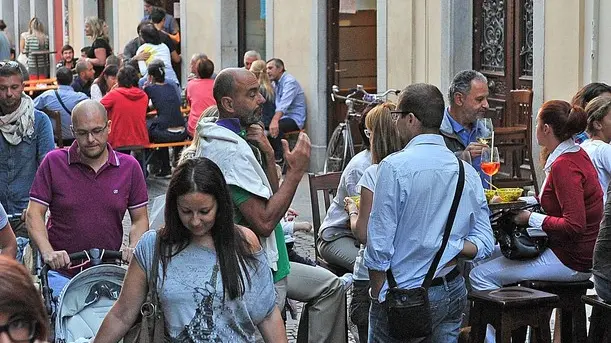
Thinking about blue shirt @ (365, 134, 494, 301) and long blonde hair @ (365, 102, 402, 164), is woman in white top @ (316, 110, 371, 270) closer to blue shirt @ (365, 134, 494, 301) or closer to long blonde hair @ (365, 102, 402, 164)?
long blonde hair @ (365, 102, 402, 164)

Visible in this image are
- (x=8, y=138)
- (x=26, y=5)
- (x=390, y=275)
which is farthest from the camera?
(x=26, y=5)

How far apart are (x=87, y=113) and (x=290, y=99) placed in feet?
34.6

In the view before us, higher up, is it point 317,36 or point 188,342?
point 317,36

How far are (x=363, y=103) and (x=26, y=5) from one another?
19.8 metres

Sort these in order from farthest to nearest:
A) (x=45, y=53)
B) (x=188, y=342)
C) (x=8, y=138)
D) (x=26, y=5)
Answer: (x=26, y=5) < (x=45, y=53) < (x=8, y=138) < (x=188, y=342)

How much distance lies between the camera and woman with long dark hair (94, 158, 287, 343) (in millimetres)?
5012

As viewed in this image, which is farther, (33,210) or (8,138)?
(8,138)

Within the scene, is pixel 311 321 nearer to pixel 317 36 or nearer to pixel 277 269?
pixel 277 269

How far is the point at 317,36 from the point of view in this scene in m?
17.6

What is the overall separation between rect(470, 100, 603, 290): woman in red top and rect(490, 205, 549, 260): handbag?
0.05 m

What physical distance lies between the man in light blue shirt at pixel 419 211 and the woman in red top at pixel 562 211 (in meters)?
1.37

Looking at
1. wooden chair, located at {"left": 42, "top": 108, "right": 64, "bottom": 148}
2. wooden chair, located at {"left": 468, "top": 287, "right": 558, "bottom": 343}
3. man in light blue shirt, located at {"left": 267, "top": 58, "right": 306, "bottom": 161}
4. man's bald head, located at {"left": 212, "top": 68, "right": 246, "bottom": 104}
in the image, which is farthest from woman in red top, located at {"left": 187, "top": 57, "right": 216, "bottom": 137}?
man's bald head, located at {"left": 212, "top": 68, "right": 246, "bottom": 104}

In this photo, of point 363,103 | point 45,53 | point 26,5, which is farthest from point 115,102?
point 26,5

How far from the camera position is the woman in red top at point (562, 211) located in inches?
284
